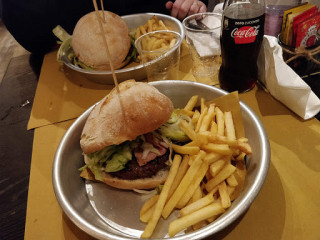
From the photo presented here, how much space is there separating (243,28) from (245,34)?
38mm

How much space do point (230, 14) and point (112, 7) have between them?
1780 mm

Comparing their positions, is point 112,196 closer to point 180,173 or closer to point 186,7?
point 180,173

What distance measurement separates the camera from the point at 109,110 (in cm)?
117

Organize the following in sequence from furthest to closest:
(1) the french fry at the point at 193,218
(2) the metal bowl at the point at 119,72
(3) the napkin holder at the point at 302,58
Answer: (2) the metal bowl at the point at 119,72 < (3) the napkin holder at the point at 302,58 < (1) the french fry at the point at 193,218

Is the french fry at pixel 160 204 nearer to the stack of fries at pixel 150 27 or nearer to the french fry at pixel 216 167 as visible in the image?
the french fry at pixel 216 167

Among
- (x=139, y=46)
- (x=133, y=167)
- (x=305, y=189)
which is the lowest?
(x=305, y=189)

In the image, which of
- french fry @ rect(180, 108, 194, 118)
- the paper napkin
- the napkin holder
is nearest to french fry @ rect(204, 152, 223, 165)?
french fry @ rect(180, 108, 194, 118)

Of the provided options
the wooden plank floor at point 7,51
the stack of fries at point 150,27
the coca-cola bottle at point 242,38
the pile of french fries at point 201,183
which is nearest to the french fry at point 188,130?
the pile of french fries at point 201,183

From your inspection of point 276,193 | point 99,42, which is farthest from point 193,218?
point 99,42

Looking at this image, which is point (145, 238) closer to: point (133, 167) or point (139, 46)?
point (133, 167)

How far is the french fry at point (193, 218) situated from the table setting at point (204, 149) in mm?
27

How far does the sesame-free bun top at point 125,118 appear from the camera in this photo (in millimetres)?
1134

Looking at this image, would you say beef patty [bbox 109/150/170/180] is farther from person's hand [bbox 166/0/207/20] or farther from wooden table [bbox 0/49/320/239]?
person's hand [bbox 166/0/207/20]

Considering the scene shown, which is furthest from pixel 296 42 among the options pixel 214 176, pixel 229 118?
pixel 214 176
